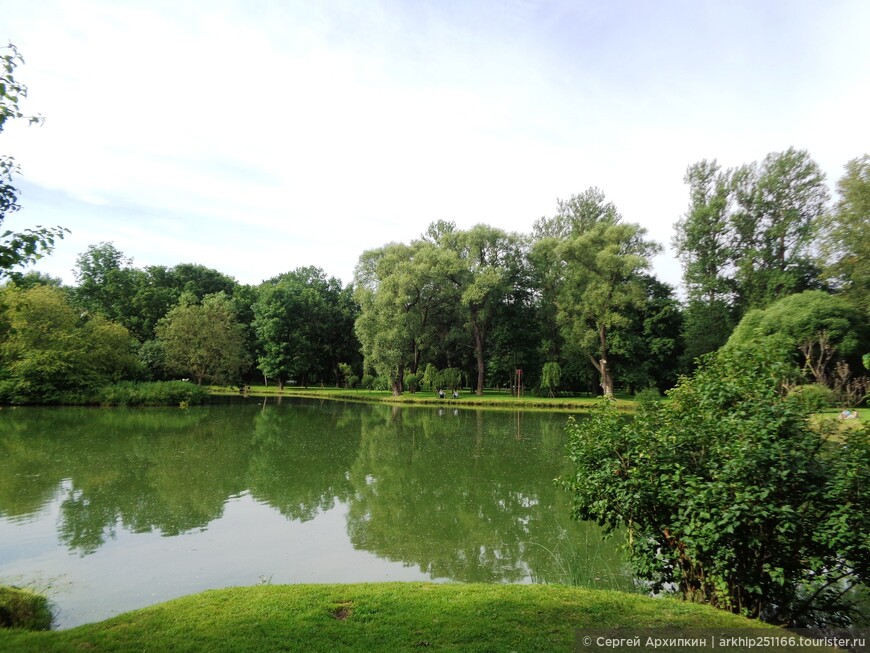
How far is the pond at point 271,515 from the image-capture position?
698 centimetres

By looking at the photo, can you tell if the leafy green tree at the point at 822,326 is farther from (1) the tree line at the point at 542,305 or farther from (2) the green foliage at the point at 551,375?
(2) the green foliage at the point at 551,375

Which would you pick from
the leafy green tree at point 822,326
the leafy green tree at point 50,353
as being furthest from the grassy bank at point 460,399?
the leafy green tree at point 50,353

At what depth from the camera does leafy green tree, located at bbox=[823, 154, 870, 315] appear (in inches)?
999

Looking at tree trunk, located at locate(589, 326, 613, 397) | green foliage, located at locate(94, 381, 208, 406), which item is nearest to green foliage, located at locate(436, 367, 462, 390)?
tree trunk, located at locate(589, 326, 613, 397)

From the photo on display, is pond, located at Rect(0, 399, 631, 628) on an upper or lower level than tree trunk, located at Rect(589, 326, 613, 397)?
lower

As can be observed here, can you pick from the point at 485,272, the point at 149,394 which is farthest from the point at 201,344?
the point at 485,272

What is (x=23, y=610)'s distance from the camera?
511 cm

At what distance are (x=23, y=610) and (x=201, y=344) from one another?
35.8 m

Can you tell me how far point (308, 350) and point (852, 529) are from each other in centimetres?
4970

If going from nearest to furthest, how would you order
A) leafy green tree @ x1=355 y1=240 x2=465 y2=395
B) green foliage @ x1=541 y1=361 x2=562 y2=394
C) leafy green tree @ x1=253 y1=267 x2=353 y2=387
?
green foliage @ x1=541 y1=361 x2=562 y2=394 < leafy green tree @ x1=355 y1=240 x2=465 y2=395 < leafy green tree @ x1=253 y1=267 x2=353 y2=387

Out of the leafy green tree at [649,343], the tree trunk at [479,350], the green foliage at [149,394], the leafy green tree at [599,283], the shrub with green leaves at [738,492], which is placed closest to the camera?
the shrub with green leaves at [738,492]

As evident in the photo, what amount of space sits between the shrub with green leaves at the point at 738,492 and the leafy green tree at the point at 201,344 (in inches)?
1460

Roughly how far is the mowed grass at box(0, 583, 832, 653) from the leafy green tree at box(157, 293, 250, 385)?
117ft

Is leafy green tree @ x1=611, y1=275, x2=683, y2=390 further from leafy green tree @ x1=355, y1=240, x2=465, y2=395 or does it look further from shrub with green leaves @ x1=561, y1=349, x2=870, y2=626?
shrub with green leaves @ x1=561, y1=349, x2=870, y2=626
